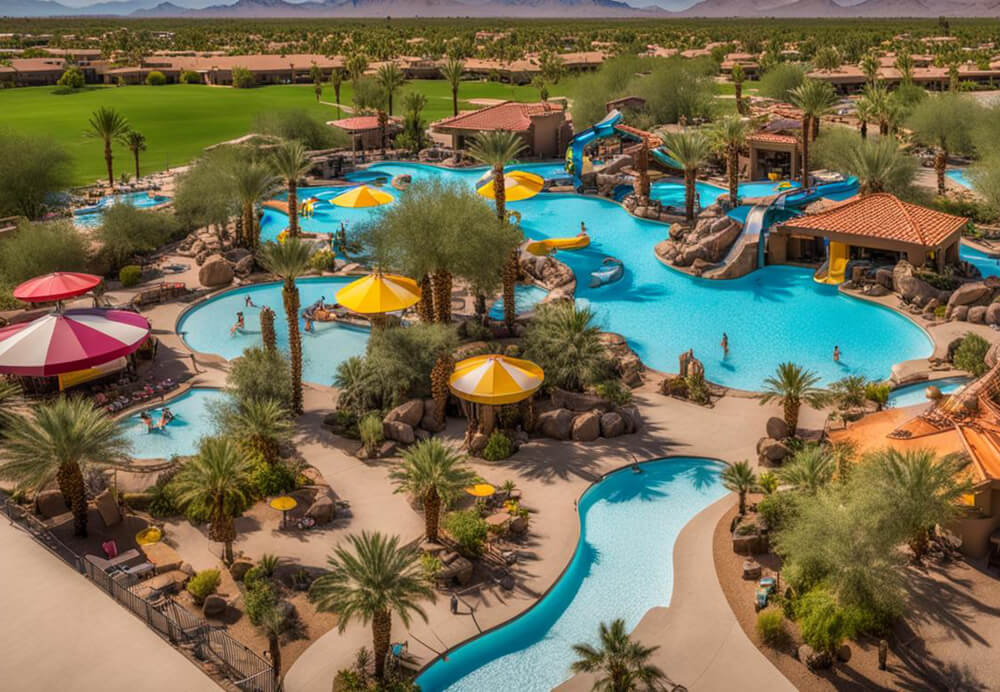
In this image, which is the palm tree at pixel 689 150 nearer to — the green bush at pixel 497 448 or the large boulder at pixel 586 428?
the large boulder at pixel 586 428

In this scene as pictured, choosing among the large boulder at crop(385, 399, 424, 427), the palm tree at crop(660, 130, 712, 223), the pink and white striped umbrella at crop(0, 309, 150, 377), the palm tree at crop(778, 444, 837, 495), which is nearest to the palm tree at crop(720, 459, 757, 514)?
the palm tree at crop(778, 444, 837, 495)

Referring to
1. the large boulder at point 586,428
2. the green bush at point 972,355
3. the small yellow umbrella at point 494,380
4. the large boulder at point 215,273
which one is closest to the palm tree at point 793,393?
the large boulder at point 586,428

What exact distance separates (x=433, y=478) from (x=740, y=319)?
19.4 metres

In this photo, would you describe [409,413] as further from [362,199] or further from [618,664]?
[362,199]

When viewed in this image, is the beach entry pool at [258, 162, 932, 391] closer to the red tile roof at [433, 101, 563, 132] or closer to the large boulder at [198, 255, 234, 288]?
the large boulder at [198, 255, 234, 288]

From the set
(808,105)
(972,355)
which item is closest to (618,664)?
(972,355)

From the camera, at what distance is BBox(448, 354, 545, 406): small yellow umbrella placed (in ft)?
79.2

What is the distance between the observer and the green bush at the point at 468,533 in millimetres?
19312

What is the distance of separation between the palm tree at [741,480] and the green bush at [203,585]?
11.3 m

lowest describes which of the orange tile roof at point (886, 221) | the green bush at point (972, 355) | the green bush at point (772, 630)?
the green bush at point (772, 630)

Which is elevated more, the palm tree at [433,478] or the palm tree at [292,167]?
the palm tree at [292,167]

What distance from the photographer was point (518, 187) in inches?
1708

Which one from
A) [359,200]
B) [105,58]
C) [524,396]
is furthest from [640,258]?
[105,58]

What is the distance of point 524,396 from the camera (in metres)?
24.4
